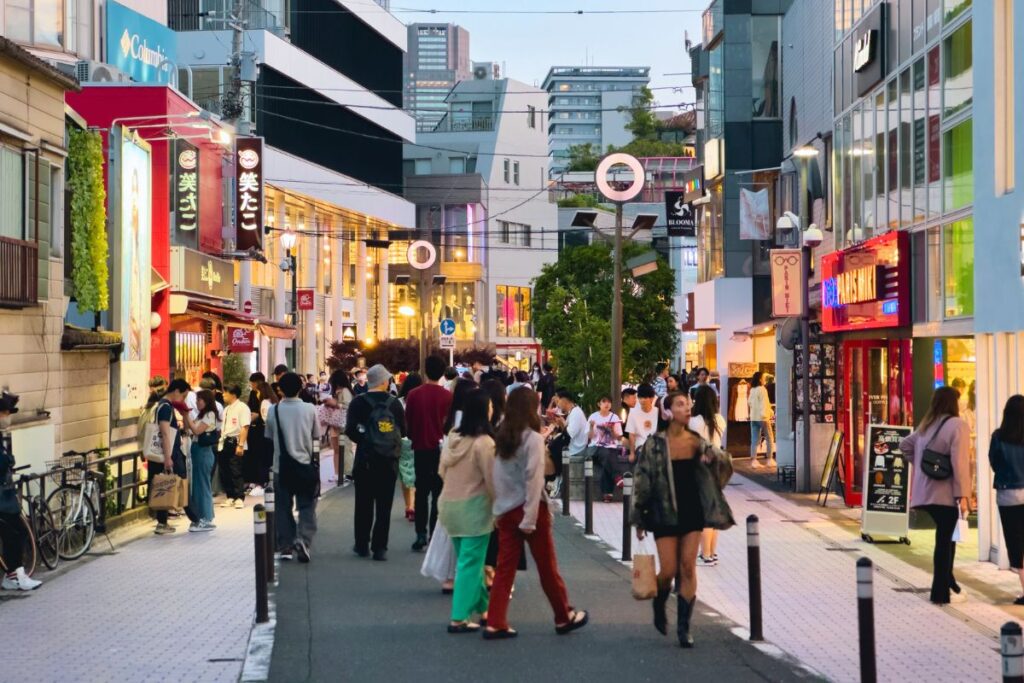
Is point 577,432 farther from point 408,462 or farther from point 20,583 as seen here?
point 20,583

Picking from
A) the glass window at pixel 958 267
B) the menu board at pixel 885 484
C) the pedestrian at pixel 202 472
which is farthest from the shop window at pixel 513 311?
the menu board at pixel 885 484

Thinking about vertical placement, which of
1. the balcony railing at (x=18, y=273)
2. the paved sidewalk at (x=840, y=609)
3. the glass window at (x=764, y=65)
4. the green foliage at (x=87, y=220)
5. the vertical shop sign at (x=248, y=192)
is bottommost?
the paved sidewalk at (x=840, y=609)

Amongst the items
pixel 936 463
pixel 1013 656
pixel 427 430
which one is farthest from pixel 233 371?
pixel 1013 656

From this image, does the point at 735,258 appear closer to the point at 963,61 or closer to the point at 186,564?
the point at 963,61

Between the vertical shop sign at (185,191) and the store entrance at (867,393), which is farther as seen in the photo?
the vertical shop sign at (185,191)

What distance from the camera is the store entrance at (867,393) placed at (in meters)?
22.3

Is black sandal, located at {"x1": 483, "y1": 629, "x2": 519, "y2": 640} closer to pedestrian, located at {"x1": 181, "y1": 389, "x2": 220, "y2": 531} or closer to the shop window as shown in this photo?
pedestrian, located at {"x1": 181, "y1": 389, "x2": 220, "y2": 531}

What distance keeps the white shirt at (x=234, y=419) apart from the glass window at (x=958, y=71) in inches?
425

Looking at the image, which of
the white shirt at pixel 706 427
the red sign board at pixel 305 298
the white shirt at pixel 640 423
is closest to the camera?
the white shirt at pixel 706 427

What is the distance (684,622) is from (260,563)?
10.6 ft

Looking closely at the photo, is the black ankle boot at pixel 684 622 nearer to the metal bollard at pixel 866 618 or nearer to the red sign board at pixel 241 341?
the metal bollard at pixel 866 618

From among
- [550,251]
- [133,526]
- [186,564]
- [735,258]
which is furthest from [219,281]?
[550,251]

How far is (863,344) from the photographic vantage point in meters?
24.5

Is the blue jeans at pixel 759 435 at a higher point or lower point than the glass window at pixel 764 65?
lower
